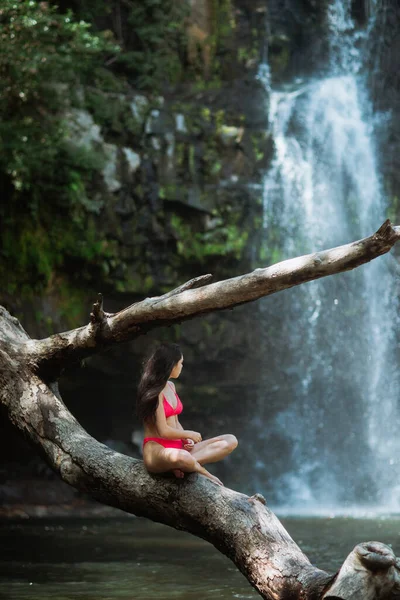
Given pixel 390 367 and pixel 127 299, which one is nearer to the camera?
pixel 127 299

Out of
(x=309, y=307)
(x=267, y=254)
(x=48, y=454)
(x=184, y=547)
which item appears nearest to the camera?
(x=48, y=454)

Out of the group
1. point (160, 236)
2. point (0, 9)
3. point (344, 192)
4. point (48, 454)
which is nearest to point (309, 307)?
point (344, 192)

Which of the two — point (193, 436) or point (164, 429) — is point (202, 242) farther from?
point (164, 429)

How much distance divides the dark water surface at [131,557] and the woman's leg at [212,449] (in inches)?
88.4

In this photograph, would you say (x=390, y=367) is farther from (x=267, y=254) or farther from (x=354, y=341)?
(x=267, y=254)

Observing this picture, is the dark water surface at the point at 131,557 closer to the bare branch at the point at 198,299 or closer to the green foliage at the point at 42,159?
the bare branch at the point at 198,299

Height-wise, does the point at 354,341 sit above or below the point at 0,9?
below

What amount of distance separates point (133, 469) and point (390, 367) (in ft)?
38.2

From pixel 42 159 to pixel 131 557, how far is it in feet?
21.1

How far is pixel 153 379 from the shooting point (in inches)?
187

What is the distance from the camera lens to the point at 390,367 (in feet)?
51.0

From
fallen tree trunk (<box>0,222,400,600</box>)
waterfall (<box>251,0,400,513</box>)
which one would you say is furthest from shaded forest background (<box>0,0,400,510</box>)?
fallen tree trunk (<box>0,222,400,600</box>)

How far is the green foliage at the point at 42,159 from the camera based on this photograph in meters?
11.7

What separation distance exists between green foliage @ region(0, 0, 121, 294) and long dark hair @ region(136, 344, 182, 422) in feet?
25.4
